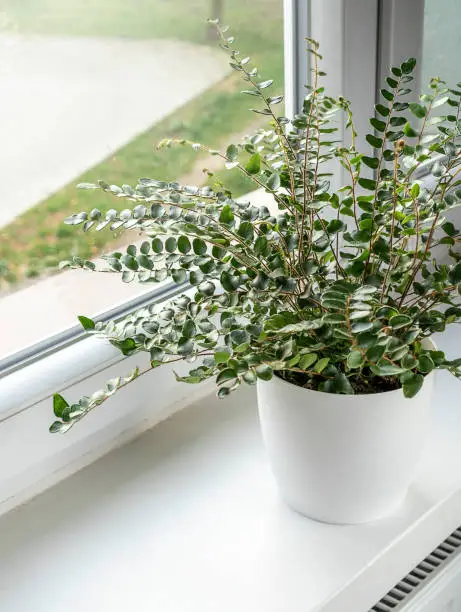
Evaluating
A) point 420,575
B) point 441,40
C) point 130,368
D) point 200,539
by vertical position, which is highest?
point 441,40

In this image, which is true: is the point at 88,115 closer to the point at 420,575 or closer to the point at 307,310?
the point at 307,310

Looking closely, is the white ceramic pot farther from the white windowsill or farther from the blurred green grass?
the blurred green grass

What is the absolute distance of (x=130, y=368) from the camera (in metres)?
0.97

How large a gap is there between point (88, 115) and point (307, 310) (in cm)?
35

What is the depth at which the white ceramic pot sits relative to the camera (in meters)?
0.76

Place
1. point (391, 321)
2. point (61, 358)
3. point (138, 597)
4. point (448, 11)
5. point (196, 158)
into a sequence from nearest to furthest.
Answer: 1. point (391, 321)
2. point (138, 597)
3. point (61, 358)
4. point (196, 158)
5. point (448, 11)

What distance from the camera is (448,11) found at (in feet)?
4.17

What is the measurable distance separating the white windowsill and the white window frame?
38mm

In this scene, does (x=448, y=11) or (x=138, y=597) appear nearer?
(x=138, y=597)

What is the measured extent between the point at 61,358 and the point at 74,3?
15.0 inches

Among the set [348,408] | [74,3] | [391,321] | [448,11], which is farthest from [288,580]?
[448,11]

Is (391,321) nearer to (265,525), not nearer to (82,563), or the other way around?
(265,525)

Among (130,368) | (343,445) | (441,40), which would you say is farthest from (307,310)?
(441,40)

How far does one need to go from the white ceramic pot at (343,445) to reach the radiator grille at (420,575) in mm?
103
